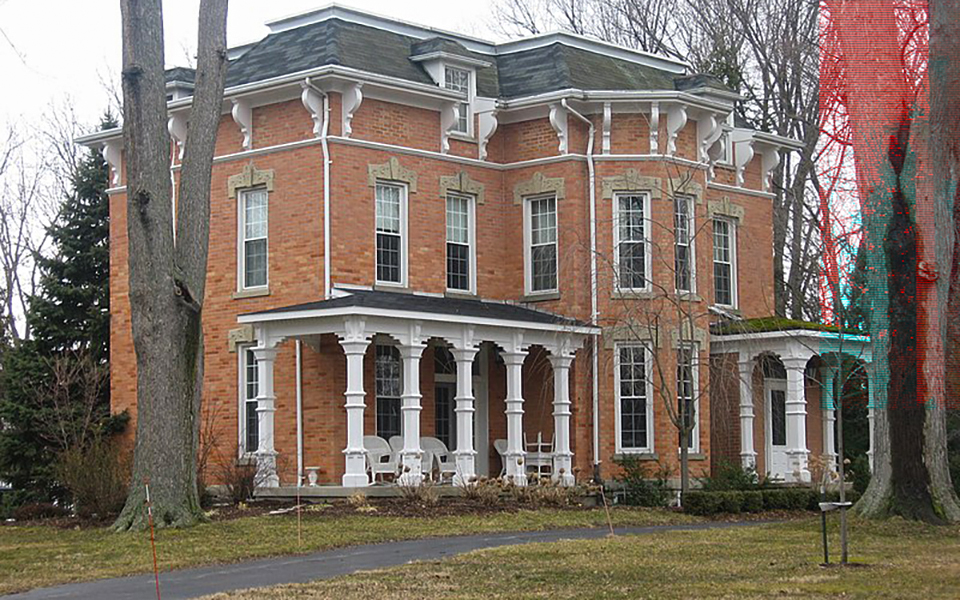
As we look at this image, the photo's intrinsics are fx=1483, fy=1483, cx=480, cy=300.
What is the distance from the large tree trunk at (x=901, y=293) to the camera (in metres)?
19.3

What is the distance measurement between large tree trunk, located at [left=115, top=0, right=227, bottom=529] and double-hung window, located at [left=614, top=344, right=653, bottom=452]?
1081 centimetres

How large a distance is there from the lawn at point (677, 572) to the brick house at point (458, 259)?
27.8 feet

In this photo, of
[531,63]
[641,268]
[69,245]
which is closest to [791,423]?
[641,268]

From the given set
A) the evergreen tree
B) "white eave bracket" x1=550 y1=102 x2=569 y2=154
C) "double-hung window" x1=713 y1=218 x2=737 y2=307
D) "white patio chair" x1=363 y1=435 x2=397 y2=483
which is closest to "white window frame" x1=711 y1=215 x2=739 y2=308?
"double-hung window" x1=713 y1=218 x2=737 y2=307

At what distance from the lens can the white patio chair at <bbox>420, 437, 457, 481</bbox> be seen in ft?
92.9

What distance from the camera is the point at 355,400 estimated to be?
25.9m

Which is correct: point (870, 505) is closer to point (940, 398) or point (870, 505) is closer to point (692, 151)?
point (940, 398)

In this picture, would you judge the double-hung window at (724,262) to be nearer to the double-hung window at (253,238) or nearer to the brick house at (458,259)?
the brick house at (458,259)

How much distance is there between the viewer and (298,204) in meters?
28.5

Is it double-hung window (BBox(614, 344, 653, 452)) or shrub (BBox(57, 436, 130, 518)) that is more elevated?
double-hung window (BBox(614, 344, 653, 452))

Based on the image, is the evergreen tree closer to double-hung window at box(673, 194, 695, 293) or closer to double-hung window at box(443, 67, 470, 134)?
double-hung window at box(443, 67, 470, 134)

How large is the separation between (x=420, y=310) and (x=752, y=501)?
696 centimetres

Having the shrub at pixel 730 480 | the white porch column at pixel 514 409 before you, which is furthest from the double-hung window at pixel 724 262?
the white porch column at pixel 514 409

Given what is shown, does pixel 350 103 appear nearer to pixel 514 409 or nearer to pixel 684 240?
pixel 514 409
